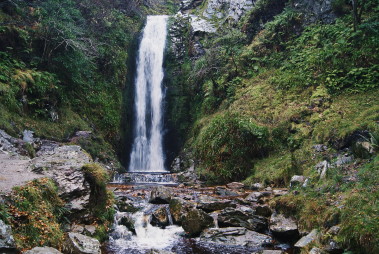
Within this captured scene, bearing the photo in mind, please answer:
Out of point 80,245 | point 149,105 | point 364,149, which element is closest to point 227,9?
point 149,105

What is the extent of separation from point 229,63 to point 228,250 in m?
14.6

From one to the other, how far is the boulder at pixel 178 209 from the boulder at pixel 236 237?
96cm

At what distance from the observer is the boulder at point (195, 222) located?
736 centimetres

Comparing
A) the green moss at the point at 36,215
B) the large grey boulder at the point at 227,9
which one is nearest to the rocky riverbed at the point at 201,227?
the green moss at the point at 36,215

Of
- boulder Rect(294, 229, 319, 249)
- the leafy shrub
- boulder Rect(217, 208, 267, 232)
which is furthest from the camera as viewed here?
the leafy shrub

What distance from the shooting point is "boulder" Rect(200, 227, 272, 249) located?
21.9 ft

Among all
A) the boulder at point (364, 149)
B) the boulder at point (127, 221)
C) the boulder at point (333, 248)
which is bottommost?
the boulder at point (127, 221)

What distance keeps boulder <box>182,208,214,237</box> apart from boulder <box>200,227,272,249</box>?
0.20 m

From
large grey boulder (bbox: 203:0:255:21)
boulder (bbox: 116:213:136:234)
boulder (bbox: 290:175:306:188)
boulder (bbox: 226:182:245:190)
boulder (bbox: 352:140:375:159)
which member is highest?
large grey boulder (bbox: 203:0:255:21)

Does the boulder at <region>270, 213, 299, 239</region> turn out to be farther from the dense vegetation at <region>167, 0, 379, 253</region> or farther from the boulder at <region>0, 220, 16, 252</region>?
the boulder at <region>0, 220, 16, 252</region>

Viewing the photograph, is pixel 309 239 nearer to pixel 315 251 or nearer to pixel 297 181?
pixel 315 251

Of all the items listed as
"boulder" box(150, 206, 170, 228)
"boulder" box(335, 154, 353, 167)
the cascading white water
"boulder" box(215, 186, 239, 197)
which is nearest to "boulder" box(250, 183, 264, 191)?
"boulder" box(215, 186, 239, 197)

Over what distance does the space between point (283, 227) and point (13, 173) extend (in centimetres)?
623

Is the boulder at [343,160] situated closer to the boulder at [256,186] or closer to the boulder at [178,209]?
the boulder at [256,186]
